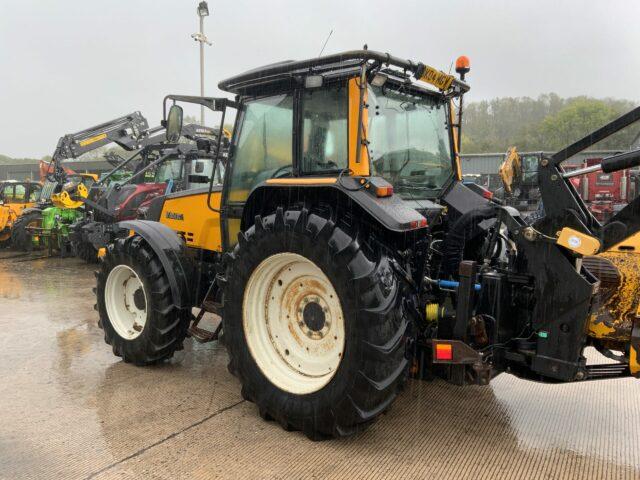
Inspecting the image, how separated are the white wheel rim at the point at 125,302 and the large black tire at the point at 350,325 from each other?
1.77 m

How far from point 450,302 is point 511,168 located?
1064 mm

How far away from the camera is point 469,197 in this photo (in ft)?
12.7

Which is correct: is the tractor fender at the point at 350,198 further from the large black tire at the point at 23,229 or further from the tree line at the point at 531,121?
the tree line at the point at 531,121

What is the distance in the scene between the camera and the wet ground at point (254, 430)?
2859 millimetres

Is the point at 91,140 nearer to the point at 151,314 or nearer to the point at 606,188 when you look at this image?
the point at 151,314

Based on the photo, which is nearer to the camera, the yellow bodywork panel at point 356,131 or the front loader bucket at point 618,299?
the front loader bucket at point 618,299

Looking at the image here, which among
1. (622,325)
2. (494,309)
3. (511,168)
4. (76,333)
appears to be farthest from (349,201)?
(76,333)

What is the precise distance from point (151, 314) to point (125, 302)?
1.95 feet

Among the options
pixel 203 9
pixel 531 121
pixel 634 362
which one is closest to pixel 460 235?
pixel 634 362

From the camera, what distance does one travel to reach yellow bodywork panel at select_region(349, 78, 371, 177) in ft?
10.4

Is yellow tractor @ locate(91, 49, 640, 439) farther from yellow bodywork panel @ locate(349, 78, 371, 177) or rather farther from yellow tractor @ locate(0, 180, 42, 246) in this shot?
yellow tractor @ locate(0, 180, 42, 246)

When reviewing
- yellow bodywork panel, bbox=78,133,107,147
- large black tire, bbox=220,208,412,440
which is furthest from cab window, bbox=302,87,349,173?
yellow bodywork panel, bbox=78,133,107,147

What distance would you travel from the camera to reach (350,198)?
3016mm

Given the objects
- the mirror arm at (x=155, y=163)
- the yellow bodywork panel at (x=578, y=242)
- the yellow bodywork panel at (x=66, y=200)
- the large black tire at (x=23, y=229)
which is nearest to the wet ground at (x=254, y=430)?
the yellow bodywork panel at (x=578, y=242)
